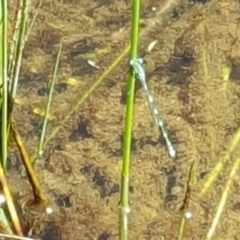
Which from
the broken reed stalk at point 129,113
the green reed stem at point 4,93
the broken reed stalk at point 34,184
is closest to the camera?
the broken reed stalk at point 129,113

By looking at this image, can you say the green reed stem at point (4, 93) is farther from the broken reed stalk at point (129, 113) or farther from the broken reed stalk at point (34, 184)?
the broken reed stalk at point (129, 113)

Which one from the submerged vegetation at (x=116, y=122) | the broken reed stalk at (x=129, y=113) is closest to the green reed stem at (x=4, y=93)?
the submerged vegetation at (x=116, y=122)

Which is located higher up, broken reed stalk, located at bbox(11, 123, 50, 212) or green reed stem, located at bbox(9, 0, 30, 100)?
green reed stem, located at bbox(9, 0, 30, 100)

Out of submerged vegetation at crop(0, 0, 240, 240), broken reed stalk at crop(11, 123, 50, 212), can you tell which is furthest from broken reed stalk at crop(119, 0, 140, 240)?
broken reed stalk at crop(11, 123, 50, 212)

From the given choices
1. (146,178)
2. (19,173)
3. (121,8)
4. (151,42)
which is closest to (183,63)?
(151,42)

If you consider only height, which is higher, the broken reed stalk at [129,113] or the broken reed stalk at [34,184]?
the broken reed stalk at [129,113]

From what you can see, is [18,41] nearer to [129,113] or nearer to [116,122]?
[129,113]

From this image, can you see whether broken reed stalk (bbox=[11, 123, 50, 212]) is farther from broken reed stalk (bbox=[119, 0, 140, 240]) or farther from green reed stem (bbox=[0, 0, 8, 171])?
broken reed stalk (bbox=[119, 0, 140, 240])

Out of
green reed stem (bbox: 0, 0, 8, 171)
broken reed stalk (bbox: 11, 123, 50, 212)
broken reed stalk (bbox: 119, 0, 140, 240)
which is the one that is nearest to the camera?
broken reed stalk (bbox: 119, 0, 140, 240)

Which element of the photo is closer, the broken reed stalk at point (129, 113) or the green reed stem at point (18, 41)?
the broken reed stalk at point (129, 113)
